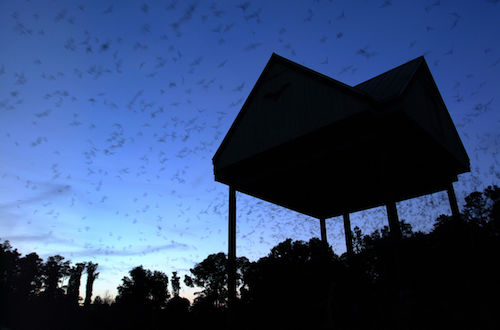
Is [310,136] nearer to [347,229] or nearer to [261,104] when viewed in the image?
[261,104]

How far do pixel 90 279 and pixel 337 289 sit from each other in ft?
302

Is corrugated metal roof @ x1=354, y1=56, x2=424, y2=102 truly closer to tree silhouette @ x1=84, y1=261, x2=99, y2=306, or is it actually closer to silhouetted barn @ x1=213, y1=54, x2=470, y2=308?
silhouetted barn @ x1=213, y1=54, x2=470, y2=308

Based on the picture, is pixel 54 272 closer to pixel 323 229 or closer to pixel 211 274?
pixel 211 274

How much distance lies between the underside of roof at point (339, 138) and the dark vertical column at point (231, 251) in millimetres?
837

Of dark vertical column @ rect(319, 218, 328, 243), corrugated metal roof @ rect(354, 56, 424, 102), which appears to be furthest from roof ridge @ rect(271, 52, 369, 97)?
dark vertical column @ rect(319, 218, 328, 243)

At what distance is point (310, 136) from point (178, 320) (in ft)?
72.4

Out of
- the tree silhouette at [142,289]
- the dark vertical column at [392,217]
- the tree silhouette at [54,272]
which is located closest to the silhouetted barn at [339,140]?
the dark vertical column at [392,217]

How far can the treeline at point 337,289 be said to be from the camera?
29.8ft

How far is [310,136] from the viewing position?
475 inches

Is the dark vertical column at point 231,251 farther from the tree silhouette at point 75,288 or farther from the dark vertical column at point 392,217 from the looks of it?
the tree silhouette at point 75,288

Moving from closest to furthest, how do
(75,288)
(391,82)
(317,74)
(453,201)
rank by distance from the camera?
(391,82), (317,74), (453,201), (75,288)

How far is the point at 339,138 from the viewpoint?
11727mm

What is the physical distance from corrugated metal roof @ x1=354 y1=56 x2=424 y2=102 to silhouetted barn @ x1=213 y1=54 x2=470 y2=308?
6 centimetres

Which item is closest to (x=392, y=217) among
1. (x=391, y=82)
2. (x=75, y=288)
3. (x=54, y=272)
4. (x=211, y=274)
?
(x=391, y=82)
